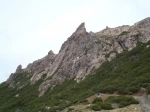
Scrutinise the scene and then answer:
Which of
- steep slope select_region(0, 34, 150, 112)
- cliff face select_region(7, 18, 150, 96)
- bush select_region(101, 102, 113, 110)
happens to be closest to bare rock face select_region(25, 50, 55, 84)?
cliff face select_region(7, 18, 150, 96)

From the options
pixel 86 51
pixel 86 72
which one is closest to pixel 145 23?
pixel 86 51

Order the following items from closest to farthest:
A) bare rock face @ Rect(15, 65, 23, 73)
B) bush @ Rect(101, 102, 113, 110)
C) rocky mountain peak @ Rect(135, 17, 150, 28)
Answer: bush @ Rect(101, 102, 113, 110) → rocky mountain peak @ Rect(135, 17, 150, 28) → bare rock face @ Rect(15, 65, 23, 73)

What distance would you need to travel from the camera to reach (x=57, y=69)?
119 metres

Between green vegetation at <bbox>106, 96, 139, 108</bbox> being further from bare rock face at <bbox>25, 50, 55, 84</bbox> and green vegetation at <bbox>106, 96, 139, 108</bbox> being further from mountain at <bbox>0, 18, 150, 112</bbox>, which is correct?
bare rock face at <bbox>25, 50, 55, 84</bbox>

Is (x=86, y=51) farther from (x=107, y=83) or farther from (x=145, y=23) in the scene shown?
(x=107, y=83)

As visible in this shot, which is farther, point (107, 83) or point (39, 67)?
point (39, 67)

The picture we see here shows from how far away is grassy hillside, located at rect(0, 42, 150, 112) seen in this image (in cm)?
5981

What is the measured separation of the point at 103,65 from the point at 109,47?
13.6 metres

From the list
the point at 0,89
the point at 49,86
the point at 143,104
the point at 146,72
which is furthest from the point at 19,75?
the point at 143,104

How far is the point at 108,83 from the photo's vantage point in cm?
6888

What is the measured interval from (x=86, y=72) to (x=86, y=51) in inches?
544

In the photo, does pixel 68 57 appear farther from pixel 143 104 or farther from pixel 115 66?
pixel 143 104

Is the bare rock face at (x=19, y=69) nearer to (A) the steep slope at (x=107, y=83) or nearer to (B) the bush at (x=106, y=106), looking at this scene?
(A) the steep slope at (x=107, y=83)

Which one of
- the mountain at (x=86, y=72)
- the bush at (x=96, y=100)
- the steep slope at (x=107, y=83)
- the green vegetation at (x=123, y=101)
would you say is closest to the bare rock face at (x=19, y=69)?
the mountain at (x=86, y=72)
